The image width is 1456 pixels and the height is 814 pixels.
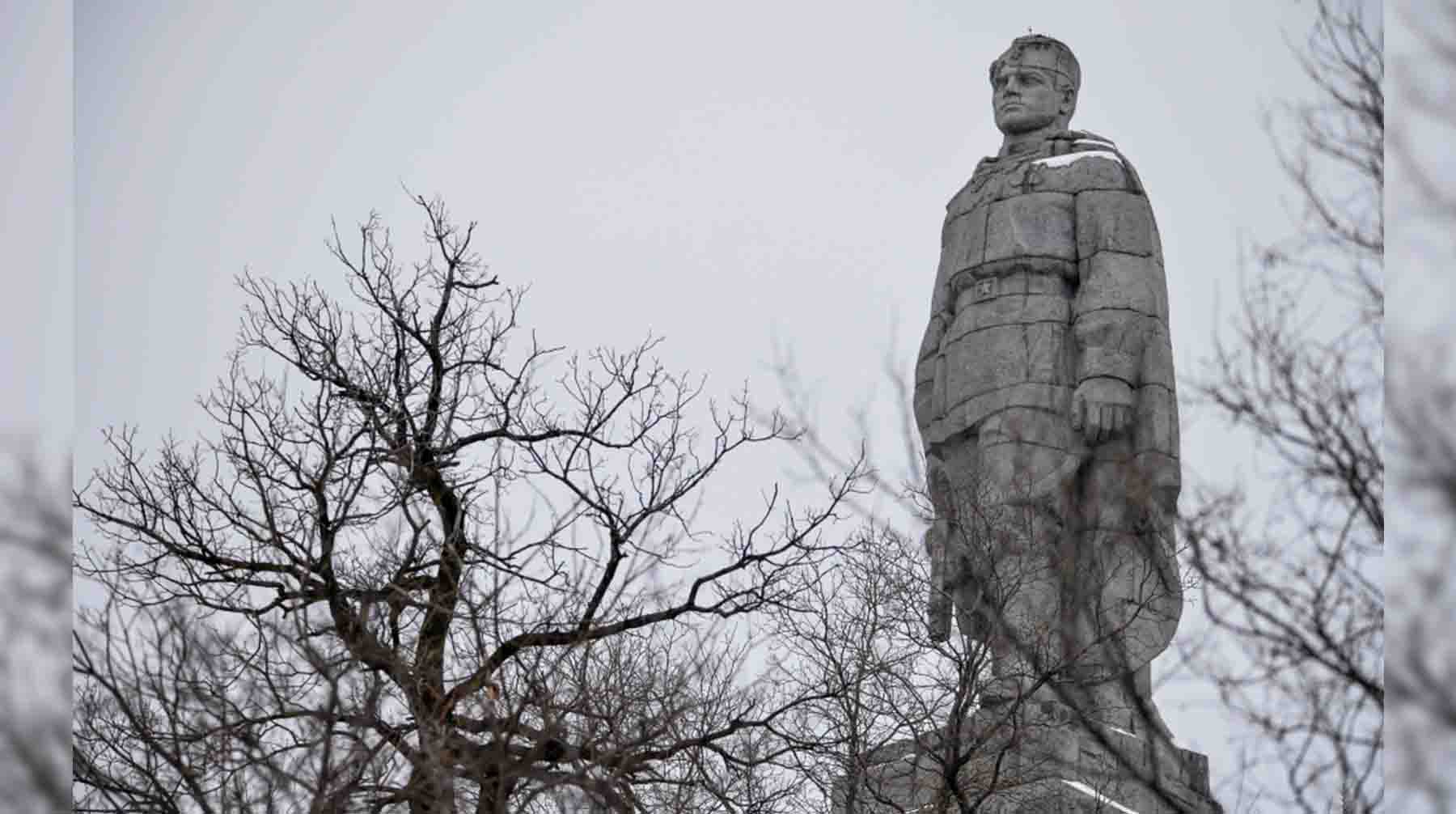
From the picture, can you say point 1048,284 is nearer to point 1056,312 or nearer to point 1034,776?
point 1056,312

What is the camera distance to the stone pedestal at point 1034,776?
13070mm

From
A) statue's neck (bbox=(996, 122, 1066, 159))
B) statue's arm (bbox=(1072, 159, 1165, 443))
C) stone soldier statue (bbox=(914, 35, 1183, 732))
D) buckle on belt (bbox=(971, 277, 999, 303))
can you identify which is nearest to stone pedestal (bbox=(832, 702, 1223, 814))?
stone soldier statue (bbox=(914, 35, 1183, 732))

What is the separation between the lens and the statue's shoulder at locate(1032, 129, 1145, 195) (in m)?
15.9

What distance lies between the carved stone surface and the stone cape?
0.01m

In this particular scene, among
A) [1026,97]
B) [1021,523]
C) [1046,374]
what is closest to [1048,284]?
[1046,374]

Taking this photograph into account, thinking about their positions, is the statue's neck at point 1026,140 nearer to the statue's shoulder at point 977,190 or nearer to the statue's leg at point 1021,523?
the statue's shoulder at point 977,190

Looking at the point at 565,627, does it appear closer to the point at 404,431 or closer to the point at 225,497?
the point at 404,431

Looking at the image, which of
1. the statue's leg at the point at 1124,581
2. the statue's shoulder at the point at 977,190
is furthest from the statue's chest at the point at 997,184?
the statue's leg at the point at 1124,581

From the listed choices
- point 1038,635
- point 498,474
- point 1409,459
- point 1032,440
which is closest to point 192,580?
point 498,474

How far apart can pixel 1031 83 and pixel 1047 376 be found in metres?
2.04

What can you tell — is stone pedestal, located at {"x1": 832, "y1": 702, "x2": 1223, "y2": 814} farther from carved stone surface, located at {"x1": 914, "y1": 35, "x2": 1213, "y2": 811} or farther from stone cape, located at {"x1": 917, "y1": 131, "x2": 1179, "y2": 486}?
stone cape, located at {"x1": 917, "y1": 131, "x2": 1179, "y2": 486}

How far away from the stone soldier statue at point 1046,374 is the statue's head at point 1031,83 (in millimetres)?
10

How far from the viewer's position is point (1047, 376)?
15.5 m

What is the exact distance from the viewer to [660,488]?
43.2ft
